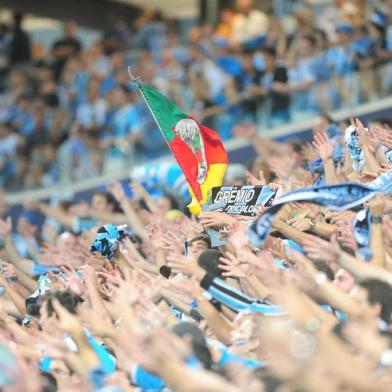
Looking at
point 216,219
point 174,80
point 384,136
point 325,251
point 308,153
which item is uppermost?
point 325,251

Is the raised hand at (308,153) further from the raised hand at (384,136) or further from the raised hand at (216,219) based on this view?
the raised hand at (216,219)

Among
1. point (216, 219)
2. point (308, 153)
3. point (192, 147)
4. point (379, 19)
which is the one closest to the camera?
point (216, 219)

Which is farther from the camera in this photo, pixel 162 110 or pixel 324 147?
pixel 162 110

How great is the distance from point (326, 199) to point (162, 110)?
7.69ft

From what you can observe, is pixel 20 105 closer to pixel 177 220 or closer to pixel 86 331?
pixel 177 220

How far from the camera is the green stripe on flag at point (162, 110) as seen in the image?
25.9 feet

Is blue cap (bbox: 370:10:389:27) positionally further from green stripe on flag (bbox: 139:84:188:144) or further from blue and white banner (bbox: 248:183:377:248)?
blue and white banner (bbox: 248:183:377:248)

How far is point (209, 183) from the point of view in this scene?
303 inches

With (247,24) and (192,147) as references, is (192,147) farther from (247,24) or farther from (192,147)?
(247,24)

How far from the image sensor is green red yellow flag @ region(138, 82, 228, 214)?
769 centimetres

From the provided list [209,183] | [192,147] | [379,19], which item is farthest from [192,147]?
[379,19]

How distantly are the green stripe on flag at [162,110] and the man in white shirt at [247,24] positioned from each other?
6446 mm

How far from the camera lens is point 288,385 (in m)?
4.36

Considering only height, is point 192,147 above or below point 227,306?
above
